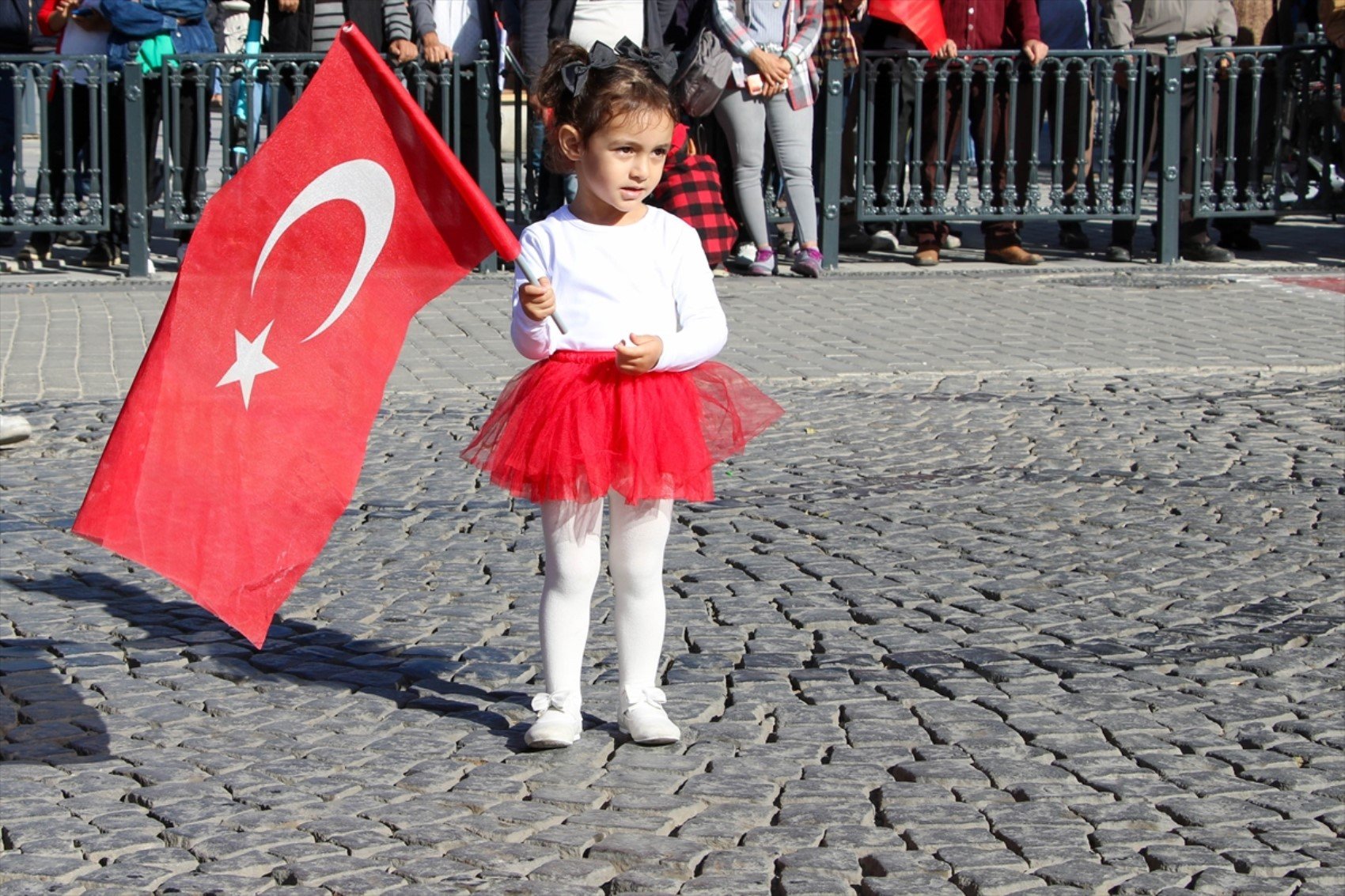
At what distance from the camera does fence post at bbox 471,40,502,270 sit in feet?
40.4

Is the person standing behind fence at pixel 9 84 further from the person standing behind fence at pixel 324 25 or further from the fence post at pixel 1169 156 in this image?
the fence post at pixel 1169 156

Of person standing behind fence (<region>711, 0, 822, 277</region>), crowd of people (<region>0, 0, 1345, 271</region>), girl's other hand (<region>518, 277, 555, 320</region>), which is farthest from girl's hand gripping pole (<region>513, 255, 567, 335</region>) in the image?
person standing behind fence (<region>711, 0, 822, 277</region>)

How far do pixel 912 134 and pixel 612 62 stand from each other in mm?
9030

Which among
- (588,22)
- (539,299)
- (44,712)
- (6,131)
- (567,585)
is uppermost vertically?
(588,22)

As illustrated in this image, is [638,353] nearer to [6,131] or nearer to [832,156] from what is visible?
[832,156]

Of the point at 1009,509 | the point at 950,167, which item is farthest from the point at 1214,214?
the point at 1009,509

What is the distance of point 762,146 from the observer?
11703mm

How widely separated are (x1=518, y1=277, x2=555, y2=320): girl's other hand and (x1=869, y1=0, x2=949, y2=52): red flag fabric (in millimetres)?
8753

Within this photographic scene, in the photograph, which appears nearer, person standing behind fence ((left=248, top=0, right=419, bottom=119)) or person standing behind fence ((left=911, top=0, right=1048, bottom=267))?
person standing behind fence ((left=248, top=0, right=419, bottom=119))

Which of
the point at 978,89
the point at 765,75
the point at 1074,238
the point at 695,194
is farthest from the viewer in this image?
the point at 1074,238

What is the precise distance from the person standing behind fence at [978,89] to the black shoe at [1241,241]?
204 cm

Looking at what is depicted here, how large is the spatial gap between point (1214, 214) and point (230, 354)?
10.1 metres

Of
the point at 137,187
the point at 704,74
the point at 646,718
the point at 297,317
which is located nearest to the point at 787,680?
the point at 646,718

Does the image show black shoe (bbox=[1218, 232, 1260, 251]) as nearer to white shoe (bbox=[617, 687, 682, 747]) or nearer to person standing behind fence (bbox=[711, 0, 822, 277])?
person standing behind fence (bbox=[711, 0, 822, 277])
